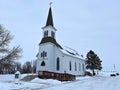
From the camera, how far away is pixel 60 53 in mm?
44094

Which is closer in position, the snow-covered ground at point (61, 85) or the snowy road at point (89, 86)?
the snowy road at point (89, 86)

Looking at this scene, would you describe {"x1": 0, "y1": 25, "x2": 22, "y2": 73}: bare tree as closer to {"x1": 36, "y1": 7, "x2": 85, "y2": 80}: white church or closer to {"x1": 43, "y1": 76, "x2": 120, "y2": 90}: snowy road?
{"x1": 36, "y1": 7, "x2": 85, "y2": 80}: white church

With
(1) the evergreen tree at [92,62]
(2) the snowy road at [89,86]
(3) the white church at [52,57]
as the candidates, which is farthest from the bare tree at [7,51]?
(1) the evergreen tree at [92,62]

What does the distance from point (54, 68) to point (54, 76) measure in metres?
12.4

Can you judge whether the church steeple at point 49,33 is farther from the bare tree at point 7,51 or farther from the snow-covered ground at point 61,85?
the snow-covered ground at point 61,85

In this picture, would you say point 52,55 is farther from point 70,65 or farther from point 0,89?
point 0,89

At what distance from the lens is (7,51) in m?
38.3

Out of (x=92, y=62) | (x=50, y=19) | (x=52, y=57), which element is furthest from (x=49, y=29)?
(x=92, y=62)

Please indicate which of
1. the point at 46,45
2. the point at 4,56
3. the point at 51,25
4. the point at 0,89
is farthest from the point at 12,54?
the point at 0,89

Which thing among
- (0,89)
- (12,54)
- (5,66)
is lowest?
(0,89)

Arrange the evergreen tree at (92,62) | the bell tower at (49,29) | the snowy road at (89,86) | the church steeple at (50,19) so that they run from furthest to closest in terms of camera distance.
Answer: the evergreen tree at (92,62) → the church steeple at (50,19) → the bell tower at (49,29) → the snowy road at (89,86)

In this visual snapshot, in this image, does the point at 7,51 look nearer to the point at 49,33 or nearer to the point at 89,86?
the point at 49,33

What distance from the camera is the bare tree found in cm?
3747

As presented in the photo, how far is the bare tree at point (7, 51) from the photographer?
37.5 metres
